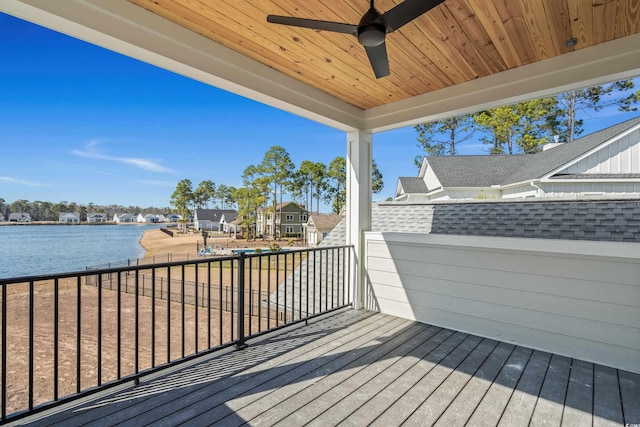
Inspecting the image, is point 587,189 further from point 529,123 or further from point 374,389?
point 374,389

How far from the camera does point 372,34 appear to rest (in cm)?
154

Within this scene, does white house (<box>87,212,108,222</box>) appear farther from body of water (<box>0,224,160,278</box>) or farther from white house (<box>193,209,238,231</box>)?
white house (<box>193,209,238,231</box>)

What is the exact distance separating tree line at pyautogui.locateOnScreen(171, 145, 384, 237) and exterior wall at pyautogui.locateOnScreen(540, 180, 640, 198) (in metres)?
4.64

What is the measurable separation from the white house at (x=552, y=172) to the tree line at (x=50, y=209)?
8135 millimetres

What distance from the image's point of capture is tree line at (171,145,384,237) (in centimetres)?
884

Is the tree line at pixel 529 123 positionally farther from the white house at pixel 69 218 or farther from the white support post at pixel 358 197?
the white house at pixel 69 218

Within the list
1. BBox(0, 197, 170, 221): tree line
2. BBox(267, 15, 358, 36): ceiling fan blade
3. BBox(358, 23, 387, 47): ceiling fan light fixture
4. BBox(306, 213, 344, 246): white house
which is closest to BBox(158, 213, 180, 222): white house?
BBox(0, 197, 170, 221): tree line

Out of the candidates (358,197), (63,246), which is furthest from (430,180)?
(63,246)

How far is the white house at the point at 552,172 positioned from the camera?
3.12 meters

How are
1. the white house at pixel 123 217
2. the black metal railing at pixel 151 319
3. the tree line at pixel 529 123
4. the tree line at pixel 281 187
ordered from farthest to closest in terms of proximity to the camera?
the white house at pixel 123 217
the tree line at pixel 281 187
the tree line at pixel 529 123
the black metal railing at pixel 151 319

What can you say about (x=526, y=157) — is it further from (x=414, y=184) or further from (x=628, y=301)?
(x=628, y=301)

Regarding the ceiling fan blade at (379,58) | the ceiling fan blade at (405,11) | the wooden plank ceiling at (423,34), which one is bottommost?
the ceiling fan blade at (379,58)

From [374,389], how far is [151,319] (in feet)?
7.75

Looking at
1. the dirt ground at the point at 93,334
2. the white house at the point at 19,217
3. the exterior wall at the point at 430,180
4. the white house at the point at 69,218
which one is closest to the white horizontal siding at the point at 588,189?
the exterior wall at the point at 430,180
